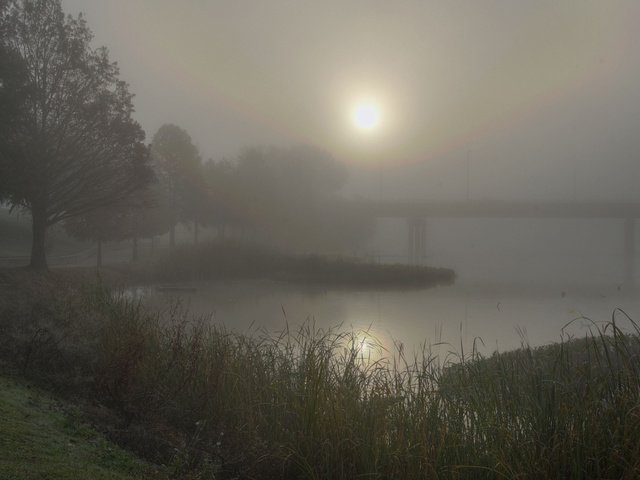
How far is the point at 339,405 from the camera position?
5.15m

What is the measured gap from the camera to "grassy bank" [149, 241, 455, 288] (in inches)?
1236

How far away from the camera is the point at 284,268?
1300 inches

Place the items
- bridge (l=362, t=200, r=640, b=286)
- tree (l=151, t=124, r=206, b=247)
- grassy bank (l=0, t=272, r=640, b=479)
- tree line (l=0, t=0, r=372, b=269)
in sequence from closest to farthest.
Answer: grassy bank (l=0, t=272, r=640, b=479), tree line (l=0, t=0, r=372, b=269), tree (l=151, t=124, r=206, b=247), bridge (l=362, t=200, r=640, b=286)

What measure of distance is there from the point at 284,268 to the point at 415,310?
49.1 feet

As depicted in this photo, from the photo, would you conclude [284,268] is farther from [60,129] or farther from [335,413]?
[335,413]

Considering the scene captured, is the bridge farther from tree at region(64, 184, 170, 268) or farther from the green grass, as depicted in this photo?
the green grass

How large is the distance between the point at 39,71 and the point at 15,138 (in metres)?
2.70

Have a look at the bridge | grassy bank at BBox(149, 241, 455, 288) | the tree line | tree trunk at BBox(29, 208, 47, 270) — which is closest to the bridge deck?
the bridge

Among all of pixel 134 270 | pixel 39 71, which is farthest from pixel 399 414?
pixel 134 270

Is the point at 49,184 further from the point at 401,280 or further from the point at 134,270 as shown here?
the point at 401,280

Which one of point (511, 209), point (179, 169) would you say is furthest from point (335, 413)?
point (511, 209)

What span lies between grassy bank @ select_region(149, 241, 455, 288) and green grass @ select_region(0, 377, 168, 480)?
25.9 m

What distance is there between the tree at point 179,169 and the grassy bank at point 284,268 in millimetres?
3960

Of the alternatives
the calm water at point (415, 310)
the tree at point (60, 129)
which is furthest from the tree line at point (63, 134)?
the calm water at point (415, 310)
